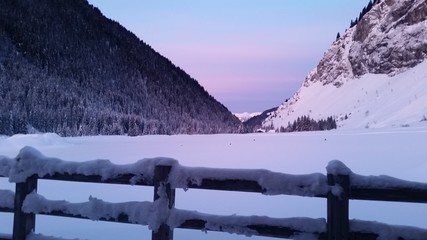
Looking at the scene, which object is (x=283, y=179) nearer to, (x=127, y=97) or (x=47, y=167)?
(x=47, y=167)

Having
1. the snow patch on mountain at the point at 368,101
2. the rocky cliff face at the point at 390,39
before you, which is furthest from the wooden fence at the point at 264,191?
the rocky cliff face at the point at 390,39

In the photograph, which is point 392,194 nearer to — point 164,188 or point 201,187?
point 201,187

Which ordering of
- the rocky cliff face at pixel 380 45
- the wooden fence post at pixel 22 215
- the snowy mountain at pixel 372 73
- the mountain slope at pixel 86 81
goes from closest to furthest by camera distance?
the wooden fence post at pixel 22 215 < the snowy mountain at pixel 372 73 < the mountain slope at pixel 86 81 < the rocky cliff face at pixel 380 45

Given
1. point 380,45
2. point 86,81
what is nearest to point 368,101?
point 380,45

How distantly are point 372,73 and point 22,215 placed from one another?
114 metres

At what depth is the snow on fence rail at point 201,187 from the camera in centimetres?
383

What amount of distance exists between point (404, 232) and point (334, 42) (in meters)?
149

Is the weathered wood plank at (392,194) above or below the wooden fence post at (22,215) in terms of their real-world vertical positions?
above

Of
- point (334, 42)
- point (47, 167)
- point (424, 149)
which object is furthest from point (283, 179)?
point (334, 42)

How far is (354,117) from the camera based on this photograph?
76.4m

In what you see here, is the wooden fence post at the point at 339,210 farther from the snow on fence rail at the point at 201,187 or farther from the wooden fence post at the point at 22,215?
the wooden fence post at the point at 22,215

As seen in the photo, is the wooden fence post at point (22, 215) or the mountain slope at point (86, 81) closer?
the wooden fence post at point (22, 215)

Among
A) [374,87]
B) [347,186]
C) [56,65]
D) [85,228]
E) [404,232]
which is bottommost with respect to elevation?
[85,228]

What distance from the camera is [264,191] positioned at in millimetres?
4145
